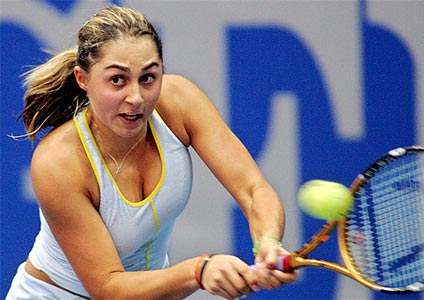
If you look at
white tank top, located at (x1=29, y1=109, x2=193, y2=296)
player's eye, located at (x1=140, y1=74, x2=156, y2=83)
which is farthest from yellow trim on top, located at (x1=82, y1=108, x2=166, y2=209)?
player's eye, located at (x1=140, y1=74, x2=156, y2=83)

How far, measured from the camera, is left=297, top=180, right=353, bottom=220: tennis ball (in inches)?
92.7

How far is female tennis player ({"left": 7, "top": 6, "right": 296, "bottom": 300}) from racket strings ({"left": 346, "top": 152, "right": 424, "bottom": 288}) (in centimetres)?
25

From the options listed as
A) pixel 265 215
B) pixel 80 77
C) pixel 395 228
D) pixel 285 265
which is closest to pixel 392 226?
pixel 395 228

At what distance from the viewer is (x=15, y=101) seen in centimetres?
402

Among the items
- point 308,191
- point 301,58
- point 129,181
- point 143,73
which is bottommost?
point 308,191

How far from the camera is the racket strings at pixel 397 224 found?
2551 millimetres

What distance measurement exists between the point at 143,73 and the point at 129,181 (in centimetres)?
34

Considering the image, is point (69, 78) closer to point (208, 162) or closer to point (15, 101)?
point (208, 162)

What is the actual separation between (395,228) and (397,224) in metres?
0.01

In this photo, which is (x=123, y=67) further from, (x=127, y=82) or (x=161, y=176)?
(x=161, y=176)

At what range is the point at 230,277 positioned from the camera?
2234 mm

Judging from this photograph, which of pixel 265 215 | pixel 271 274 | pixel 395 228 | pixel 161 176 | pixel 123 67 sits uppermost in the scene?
pixel 123 67

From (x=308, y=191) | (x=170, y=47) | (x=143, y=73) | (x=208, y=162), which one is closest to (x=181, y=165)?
(x=208, y=162)

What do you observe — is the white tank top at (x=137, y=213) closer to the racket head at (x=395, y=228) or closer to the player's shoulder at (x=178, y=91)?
the player's shoulder at (x=178, y=91)
